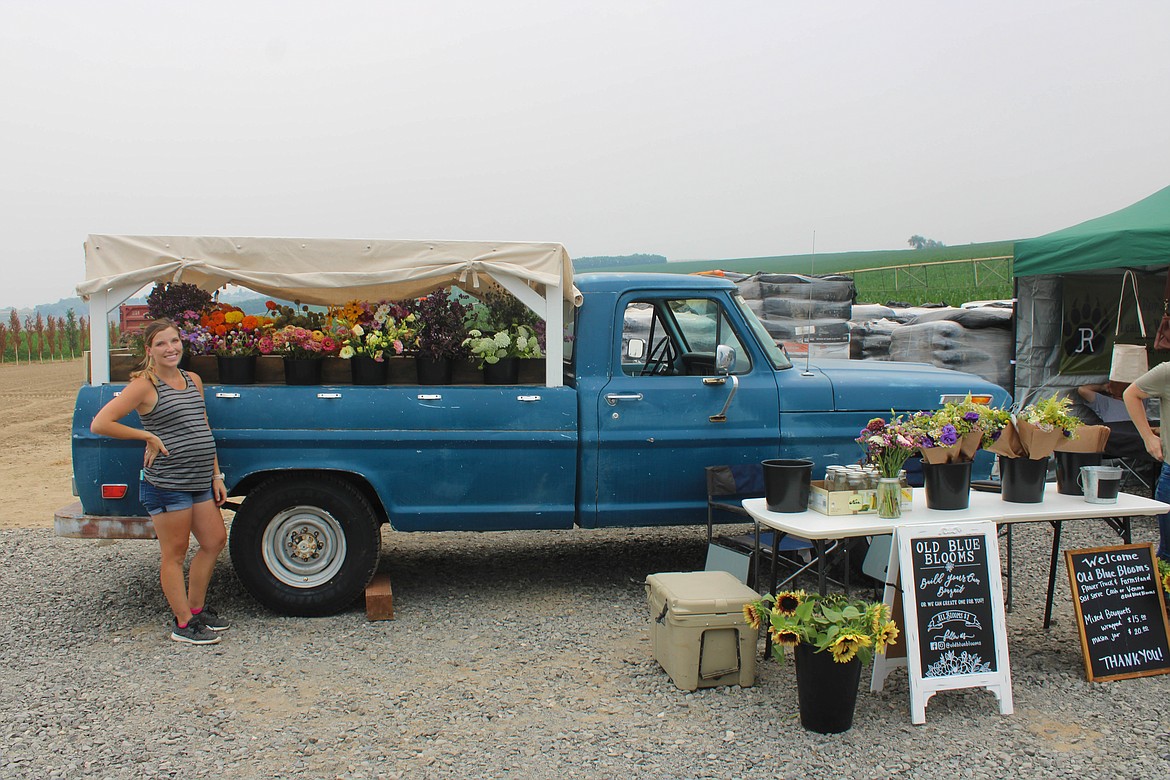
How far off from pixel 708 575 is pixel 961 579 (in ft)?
4.07

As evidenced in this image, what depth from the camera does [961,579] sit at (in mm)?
4324

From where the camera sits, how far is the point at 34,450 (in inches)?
520

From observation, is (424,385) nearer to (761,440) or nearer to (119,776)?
(761,440)

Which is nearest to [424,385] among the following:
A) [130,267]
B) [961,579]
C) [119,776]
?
[130,267]

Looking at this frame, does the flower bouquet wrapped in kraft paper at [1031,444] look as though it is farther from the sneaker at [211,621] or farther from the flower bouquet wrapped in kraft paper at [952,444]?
the sneaker at [211,621]

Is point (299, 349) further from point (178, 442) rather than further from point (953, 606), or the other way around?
point (953, 606)

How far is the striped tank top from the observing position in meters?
5.02

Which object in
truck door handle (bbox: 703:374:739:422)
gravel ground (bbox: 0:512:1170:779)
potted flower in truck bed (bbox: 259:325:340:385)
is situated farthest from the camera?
truck door handle (bbox: 703:374:739:422)

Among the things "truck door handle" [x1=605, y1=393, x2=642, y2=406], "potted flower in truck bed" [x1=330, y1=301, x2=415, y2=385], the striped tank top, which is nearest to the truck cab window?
"truck door handle" [x1=605, y1=393, x2=642, y2=406]

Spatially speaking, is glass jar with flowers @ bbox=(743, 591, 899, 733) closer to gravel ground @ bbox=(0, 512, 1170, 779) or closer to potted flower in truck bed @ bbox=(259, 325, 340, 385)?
gravel ground @ bbox=(0, 512, 1170, 779)

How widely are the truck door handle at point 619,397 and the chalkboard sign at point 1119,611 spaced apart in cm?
242

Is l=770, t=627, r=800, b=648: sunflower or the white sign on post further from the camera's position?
the white sign on post

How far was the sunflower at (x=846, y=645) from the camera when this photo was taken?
3938 mm

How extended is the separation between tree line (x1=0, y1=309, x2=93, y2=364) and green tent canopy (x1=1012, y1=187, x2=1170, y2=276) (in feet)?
100
